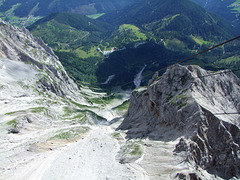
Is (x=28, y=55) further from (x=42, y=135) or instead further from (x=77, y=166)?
(x=77, y=166)

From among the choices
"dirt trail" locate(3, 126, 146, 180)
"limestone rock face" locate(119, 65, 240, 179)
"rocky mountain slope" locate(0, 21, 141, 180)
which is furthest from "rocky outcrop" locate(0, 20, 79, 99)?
"dirt trail" locate(3, 126, 146, 180)

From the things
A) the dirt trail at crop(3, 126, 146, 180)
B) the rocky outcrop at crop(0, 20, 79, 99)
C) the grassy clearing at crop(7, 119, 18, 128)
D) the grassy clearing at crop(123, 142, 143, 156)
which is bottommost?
the grassy clearing at crop(123, 142, 143, 156)

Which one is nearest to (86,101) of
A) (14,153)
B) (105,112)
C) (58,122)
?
(105,112)

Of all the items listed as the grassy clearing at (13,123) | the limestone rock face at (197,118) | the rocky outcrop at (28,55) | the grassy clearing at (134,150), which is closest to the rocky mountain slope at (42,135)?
the grassy clearing at (13,123)

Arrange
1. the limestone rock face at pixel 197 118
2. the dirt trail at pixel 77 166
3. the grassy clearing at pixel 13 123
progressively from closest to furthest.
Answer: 1. the dirt trail at pixel 77 166
2. the limestone rock face at pixel 197 118
3. the grassy clearing at pixel 13 123

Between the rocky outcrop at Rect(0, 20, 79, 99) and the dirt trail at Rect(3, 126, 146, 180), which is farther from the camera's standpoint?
the rocky outcrop at Rect(0, 20, 79, 99)

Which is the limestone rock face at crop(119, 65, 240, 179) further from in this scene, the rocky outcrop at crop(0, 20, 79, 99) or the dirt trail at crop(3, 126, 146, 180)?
the rocky outcrop at crop(0, 20, 79, 99)

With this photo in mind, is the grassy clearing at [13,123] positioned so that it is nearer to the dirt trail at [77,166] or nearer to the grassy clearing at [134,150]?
the dirt trail at [77,166]

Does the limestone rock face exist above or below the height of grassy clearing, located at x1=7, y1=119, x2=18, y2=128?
below

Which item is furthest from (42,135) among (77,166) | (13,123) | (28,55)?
(28,55)

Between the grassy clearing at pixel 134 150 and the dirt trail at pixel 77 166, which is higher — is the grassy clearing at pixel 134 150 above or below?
below
